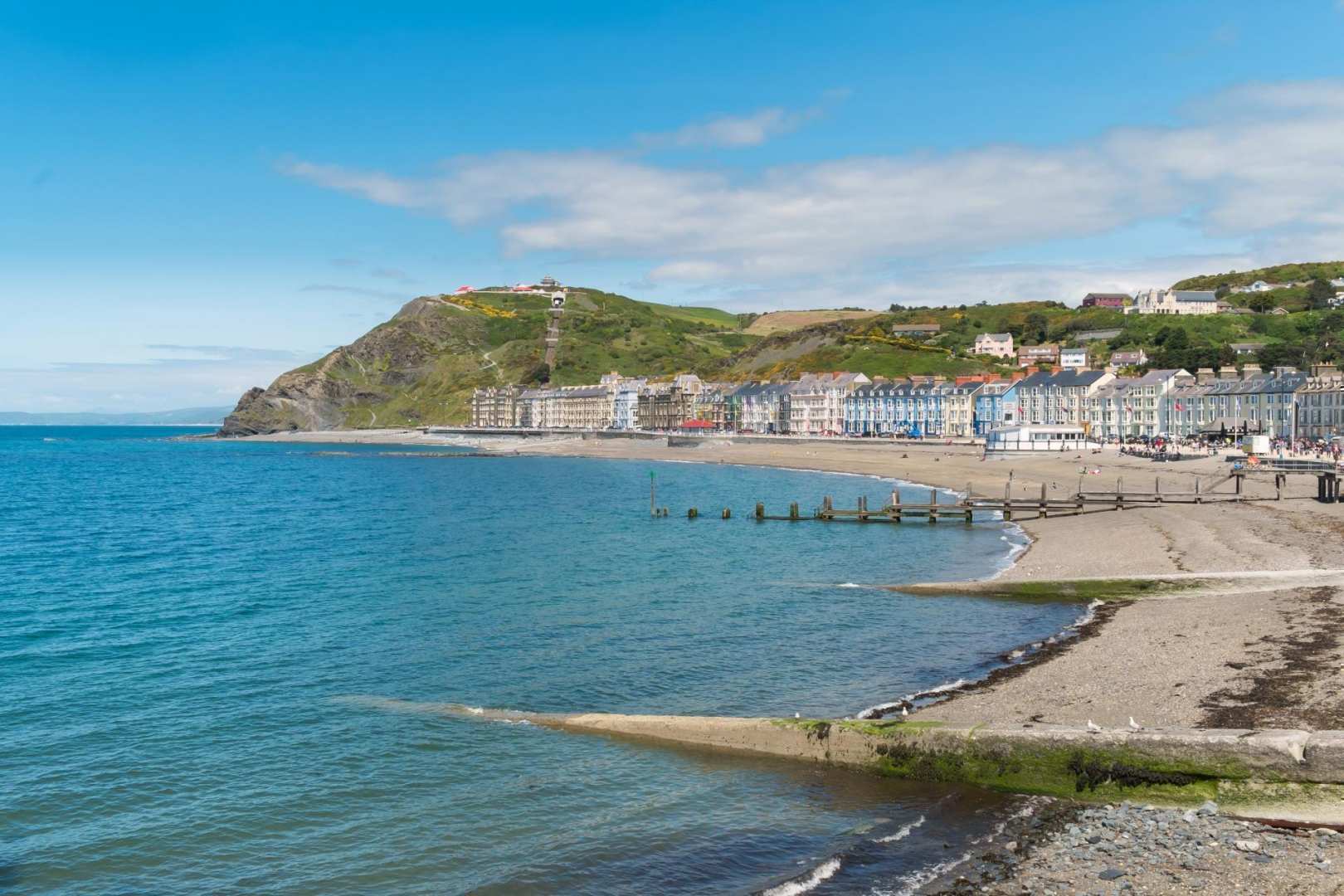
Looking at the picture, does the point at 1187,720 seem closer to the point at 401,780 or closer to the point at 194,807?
the point at 401,780

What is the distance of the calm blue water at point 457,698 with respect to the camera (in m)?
15.0

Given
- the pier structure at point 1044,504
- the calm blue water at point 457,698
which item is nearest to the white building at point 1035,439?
the pier structure at point 1044,504

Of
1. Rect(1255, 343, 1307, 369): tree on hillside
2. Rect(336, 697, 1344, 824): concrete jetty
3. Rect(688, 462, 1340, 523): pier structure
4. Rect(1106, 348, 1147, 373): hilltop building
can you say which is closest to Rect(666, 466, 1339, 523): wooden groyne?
Rect(688, 462, 1340, 523): pier structure

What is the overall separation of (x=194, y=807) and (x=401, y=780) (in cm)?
347

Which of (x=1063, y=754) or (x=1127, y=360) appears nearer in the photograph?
(x=1063, y=754)

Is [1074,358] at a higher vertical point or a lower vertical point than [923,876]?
higher

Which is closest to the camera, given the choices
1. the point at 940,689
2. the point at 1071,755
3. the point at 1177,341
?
the point at 1071,755

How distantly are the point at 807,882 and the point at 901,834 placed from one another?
2093 millimetres

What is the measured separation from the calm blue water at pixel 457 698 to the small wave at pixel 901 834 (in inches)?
2.4

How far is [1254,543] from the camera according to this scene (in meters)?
37.9

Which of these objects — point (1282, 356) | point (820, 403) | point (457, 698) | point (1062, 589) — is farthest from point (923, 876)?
Result: point (820, 403)

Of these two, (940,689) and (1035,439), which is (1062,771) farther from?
(1035,439)

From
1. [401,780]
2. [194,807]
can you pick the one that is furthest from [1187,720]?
[194,807]

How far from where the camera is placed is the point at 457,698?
23.3 metres
